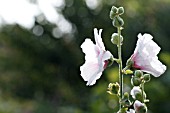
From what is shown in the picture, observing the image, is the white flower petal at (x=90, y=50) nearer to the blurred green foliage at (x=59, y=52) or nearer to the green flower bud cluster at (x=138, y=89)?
the green flower bud cluster at (x=138, y=89)

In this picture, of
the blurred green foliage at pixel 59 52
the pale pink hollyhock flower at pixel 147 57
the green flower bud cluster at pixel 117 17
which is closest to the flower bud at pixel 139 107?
the pale pink hollyhock flower at pixel 147 57

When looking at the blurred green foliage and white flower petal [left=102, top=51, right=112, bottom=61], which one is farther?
the blurred green foliage

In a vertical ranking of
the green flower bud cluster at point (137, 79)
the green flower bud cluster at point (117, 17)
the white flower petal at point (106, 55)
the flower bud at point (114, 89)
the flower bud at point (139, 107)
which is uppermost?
the green flower bud cluster at point (117, 17)

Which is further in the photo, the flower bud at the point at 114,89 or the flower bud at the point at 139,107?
the flower bud at the point at 114,89

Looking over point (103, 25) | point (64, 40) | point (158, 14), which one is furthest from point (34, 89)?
point (158, 14)

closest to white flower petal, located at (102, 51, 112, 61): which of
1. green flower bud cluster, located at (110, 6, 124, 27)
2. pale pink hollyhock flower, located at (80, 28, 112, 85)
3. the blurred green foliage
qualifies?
pale pink hollyhock flower, located at (80, 28, 112, 85)

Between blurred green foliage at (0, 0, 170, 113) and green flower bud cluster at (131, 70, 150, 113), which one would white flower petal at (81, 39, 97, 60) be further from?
blurred green foliage at (0, 0, 170, 113)
